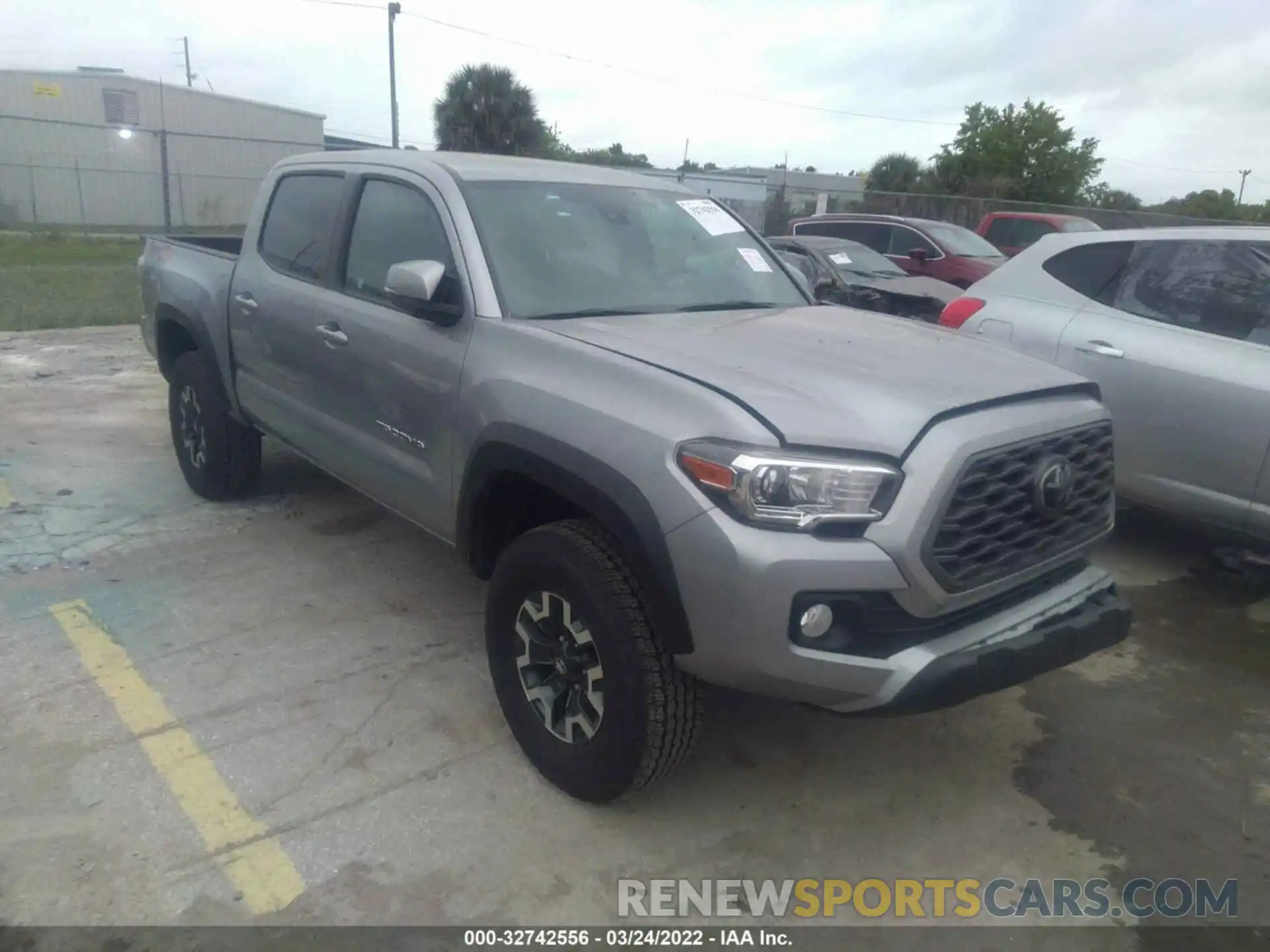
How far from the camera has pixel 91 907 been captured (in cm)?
241

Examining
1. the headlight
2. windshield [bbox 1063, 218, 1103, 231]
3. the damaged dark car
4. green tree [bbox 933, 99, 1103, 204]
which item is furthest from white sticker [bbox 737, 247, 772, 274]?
green tree [bbox 933, 99, 1103, 204]

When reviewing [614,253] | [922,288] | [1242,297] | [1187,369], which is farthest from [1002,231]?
[614,253]

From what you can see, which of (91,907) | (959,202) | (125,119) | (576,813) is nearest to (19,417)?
(91,907)

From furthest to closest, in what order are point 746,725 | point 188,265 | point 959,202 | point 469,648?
point 959,202 → point 188,265 → point 469,648 → point 746,725

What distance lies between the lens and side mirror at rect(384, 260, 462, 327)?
3.04 meters

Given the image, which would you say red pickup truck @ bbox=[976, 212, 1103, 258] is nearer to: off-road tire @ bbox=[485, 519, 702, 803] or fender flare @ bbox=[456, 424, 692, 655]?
fender flare @ bbox=[456, 424, 692, 655]

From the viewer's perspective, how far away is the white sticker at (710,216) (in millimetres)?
3971

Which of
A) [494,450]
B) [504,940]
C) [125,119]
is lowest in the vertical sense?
[504,940]

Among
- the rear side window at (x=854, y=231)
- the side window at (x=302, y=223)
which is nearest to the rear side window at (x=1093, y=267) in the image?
the side window at (x=302, y=223)

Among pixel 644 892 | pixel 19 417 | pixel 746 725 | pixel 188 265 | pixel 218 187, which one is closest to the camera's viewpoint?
pixel 644 892

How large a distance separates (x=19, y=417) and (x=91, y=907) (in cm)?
534

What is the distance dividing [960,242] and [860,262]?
85.5 inches

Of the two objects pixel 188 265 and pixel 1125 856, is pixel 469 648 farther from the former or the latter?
pixel 188 265

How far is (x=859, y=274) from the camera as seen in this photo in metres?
10.6
